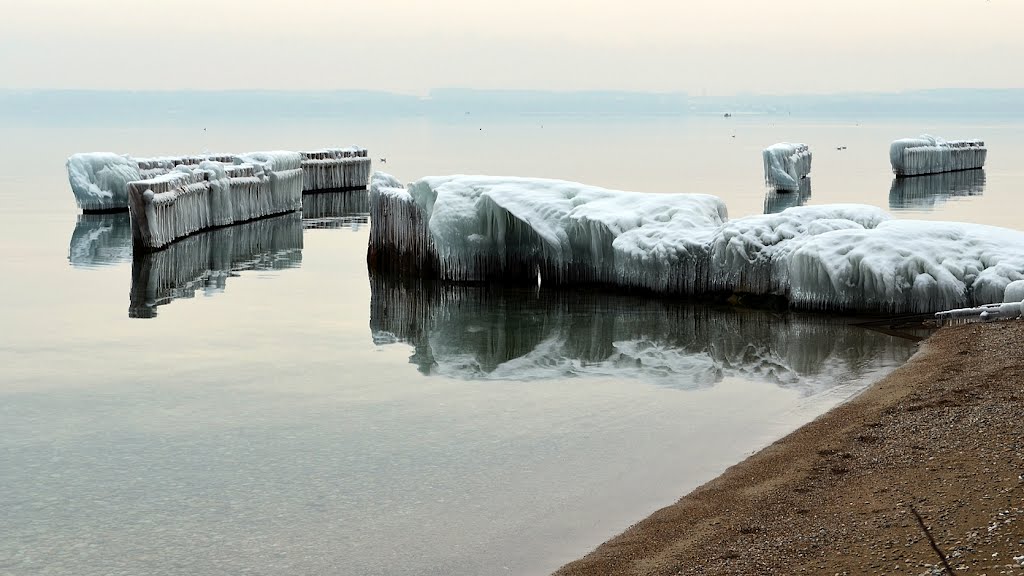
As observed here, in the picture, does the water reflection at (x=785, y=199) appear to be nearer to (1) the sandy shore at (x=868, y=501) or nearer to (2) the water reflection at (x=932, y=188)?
(2) the water reflection at (x=932, y=188)

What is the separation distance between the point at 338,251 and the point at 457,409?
58.5ft

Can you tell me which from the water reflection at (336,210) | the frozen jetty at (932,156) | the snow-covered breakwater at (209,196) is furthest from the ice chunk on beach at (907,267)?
the frozen jetty at (932,156)

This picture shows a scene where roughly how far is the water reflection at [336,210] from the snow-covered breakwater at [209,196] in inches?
52.7

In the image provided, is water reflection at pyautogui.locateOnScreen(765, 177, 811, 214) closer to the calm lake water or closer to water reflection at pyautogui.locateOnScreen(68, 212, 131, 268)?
the calm lake water

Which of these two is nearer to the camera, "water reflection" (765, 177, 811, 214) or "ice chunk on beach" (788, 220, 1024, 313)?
"ice chunk on beach" (788, 220, 1024, 313)

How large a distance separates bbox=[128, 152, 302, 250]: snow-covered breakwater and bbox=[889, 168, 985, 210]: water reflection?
23846 mm

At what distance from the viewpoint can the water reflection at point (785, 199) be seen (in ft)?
143

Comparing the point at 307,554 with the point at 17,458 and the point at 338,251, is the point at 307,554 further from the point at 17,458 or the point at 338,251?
the point at 338,251

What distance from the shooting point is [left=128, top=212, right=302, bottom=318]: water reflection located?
24344 mm

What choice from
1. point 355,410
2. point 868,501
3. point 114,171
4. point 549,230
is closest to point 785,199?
point 114,171

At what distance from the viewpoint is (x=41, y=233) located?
34.5 metres

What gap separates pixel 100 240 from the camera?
1305 inches

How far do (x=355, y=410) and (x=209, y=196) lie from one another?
22748mm

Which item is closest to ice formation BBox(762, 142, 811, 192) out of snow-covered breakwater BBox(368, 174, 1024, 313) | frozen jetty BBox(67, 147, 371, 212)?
frozen jetty BBox(67, 147, 371, 212)
